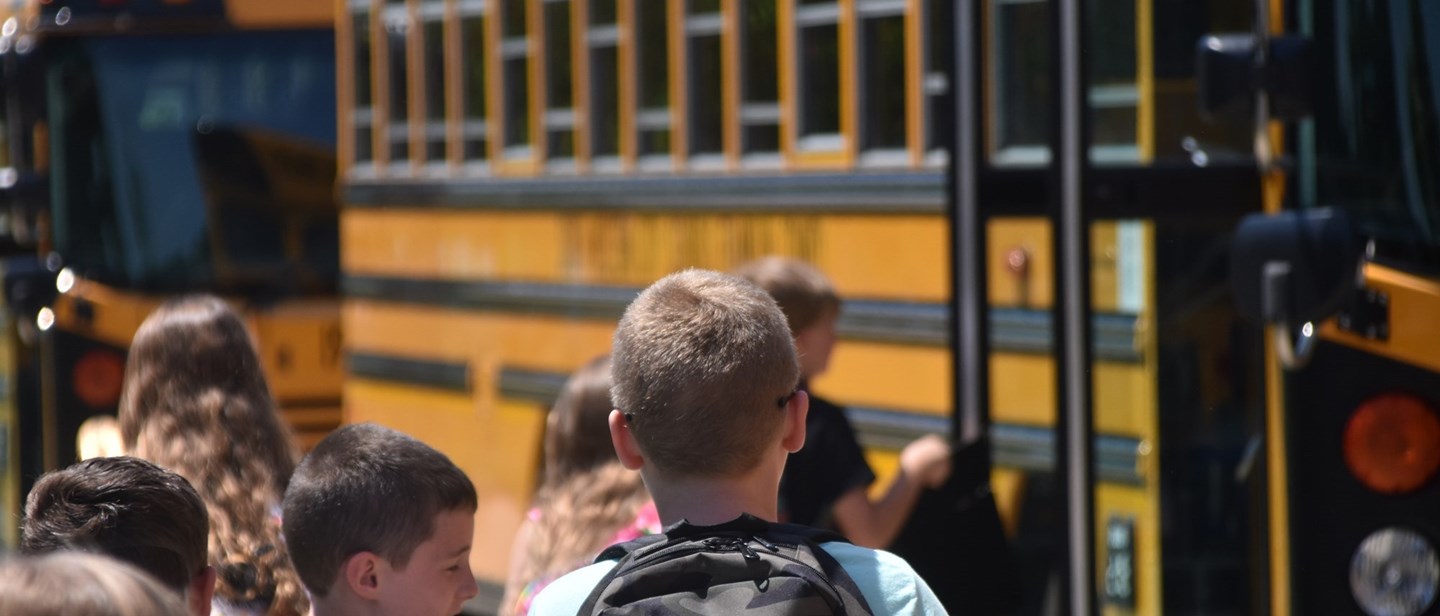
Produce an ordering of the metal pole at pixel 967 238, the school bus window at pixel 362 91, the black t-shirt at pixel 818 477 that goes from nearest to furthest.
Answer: the black t-shirt at pixel 818 477 → the metal pole at pixel 967 238 → the school bus window at pixel 362 91

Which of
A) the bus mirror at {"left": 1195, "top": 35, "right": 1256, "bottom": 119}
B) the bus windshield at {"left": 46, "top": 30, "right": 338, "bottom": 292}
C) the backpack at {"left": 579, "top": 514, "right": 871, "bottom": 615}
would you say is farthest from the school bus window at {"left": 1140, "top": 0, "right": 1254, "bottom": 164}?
the bus windshield at {"left": 46, "top": 30, "right": 338, "bottom": 292}

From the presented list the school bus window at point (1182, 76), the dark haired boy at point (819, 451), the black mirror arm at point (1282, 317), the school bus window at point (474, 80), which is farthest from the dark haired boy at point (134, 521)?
the school bus window at point (474, 80)

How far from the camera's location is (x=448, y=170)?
597 cm

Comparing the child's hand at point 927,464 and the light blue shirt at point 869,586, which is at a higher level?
the light blue shirt at point 869,586

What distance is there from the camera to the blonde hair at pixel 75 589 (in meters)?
1.36

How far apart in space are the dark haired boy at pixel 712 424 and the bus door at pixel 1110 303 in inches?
64.6

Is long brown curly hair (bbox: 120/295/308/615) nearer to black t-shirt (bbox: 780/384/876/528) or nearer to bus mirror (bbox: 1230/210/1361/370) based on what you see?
black t-shirt (bbox: 780/384/876/528)

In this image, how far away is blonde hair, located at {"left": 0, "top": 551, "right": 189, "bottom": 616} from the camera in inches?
53.6

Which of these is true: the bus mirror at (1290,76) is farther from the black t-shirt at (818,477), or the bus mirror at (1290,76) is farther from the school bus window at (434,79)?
the school bus window at (434,79)

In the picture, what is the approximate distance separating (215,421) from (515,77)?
2.88 meters

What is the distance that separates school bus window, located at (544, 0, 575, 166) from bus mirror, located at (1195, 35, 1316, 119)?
2.49 meters

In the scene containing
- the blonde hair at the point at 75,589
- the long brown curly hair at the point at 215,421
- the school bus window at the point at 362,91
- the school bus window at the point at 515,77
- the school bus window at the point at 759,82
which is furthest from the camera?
the school bus window at the point at 362,91

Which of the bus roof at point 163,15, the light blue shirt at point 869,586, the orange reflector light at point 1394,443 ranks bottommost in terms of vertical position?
the orange reflector light at point 1394,443

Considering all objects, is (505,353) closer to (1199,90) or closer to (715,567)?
(1199,90)
